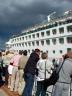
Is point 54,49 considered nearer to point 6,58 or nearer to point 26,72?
point 6,58

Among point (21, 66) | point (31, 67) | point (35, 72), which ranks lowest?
point (35, 72)

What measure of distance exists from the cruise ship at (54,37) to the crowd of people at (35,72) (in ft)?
130

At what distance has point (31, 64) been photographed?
10.2 metres

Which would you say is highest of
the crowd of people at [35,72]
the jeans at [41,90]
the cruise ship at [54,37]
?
the cruise ship at [54,37]

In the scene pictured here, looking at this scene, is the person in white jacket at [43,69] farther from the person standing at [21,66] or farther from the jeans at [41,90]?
the person standing at [21,66]

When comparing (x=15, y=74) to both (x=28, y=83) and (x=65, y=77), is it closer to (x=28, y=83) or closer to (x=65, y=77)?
(x=28, y=83)

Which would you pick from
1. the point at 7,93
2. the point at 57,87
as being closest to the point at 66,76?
the point at 57,87

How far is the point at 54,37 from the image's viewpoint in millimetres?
59656

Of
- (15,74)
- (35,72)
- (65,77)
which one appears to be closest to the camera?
(65,77)

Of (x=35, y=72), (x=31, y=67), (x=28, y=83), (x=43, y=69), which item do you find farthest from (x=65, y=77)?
(x=28, y=83)

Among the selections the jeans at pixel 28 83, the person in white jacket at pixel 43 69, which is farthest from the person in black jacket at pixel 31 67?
the person in white jacket at pixel 43 69

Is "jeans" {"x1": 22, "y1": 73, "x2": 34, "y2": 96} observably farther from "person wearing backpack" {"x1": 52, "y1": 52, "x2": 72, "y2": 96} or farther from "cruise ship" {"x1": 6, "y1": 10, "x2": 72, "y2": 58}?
"cruise ship" {"x1": 6, "y1": 10, "x2": 72, "y2": 58}

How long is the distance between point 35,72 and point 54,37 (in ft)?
163

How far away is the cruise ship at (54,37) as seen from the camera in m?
55.9
